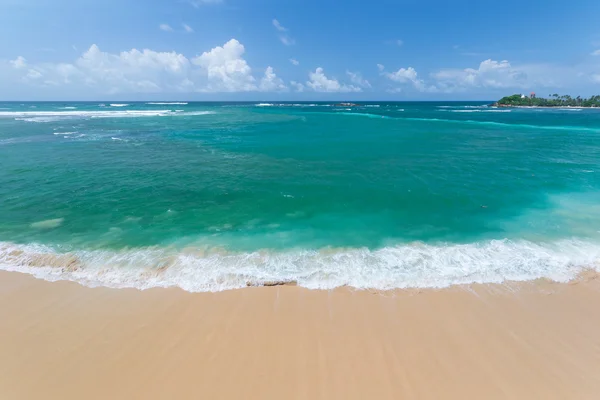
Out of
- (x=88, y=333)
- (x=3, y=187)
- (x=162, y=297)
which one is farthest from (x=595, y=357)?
(x=3, y=187)

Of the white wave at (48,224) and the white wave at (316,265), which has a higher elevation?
the white wave at (48,224)

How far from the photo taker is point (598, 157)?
87.9 ft

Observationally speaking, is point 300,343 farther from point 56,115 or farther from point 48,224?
point 56,115

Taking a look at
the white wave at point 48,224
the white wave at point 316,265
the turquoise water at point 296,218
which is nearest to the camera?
the white wave at point 316,265

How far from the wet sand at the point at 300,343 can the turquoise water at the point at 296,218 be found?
34.4 inches

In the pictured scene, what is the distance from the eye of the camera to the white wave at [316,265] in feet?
30.7

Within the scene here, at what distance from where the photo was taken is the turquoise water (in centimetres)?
993

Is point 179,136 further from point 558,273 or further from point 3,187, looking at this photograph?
point 558,273

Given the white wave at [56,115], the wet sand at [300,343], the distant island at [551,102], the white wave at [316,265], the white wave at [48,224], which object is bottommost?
the wet sand at [300,343]

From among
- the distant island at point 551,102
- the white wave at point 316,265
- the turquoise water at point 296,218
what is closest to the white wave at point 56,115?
the turquoise water at point 296,218

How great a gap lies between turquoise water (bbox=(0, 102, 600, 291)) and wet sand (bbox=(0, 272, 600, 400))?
87cm

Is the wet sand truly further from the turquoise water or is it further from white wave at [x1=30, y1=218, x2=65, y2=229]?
white wave at [x1=30, y1=218, x2=65, y2=229]

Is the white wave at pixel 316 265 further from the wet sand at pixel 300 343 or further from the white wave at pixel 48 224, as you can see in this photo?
the white wave at pixel 48 224

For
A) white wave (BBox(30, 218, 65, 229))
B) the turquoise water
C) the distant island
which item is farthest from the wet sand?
the distant island
